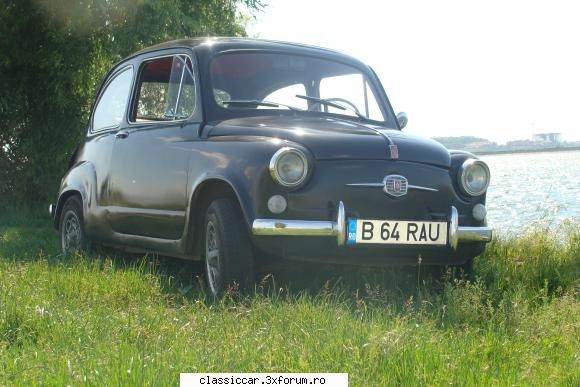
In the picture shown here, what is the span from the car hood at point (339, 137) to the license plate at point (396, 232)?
41 centimetres

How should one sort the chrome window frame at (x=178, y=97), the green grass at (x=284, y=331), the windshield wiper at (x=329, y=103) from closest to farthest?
the green grass at (x=284, y=331) → the chrome window frame at (x=178, y=97) → the windshield wiper at (x=329, y=103)

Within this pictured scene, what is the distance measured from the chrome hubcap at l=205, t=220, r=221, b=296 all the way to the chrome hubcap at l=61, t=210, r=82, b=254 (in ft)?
8.35

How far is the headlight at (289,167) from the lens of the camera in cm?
496

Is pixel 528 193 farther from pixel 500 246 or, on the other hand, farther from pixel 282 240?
pixel 282 240

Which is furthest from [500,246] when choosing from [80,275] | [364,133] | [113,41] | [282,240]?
[113,41]

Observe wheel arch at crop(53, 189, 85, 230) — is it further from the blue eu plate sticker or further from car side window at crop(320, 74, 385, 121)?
the blue eu plate sticker

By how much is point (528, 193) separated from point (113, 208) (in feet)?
43.5

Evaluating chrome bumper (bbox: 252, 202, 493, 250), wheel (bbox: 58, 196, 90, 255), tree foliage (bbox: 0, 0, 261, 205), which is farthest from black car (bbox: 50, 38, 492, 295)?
tree foliage (bbox: 0, 0, 261, 205)

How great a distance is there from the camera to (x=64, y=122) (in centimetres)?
1542

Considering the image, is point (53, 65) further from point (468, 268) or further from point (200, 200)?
point (468, 268)

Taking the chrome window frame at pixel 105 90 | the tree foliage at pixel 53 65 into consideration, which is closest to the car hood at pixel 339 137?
the chrome window frame at pixel 105 90

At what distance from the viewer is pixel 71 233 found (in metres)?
7.89

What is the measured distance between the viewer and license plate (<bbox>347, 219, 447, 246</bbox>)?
5035 millimetres

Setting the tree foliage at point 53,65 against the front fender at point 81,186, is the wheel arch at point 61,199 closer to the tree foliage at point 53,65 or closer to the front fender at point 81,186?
the front fender at point 81,186
